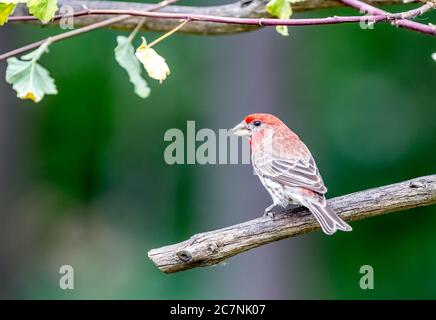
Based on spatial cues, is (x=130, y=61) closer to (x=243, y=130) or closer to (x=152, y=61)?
(x=152, y=61)

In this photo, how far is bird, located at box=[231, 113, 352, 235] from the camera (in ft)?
12.5

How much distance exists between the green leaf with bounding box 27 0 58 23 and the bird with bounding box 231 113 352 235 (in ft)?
4.64

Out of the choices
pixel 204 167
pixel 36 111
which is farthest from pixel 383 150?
pixel 36 111

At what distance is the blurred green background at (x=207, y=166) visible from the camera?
9.18m

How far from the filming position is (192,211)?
10.3 metres

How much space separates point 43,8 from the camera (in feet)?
10.2

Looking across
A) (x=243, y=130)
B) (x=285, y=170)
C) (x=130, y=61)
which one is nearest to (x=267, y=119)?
(x=243, y=130)

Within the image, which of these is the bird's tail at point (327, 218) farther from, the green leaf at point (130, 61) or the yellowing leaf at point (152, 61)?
the yellowing leaf at point (152, 61)

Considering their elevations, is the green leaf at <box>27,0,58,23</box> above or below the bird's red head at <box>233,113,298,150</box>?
below

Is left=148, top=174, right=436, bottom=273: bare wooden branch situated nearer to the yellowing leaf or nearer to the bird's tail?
the bird's tail

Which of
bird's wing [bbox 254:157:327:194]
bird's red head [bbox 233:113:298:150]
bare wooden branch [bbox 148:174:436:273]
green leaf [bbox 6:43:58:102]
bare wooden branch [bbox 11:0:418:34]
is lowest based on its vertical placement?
bare wooden branch [bbox 148:174:436:273]

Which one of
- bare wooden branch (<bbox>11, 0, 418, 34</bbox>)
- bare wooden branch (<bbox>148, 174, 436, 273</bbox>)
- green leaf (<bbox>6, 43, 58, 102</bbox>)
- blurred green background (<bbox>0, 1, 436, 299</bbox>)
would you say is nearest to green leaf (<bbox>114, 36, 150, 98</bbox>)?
green leaf (<bbox>6, 43, 58, 102</bbox>)

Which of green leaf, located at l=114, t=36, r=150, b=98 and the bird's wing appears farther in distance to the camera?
the bird's wing

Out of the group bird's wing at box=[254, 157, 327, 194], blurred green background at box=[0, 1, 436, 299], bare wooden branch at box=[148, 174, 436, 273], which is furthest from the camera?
blurred green background at box=[0, 1, 436, 299]
